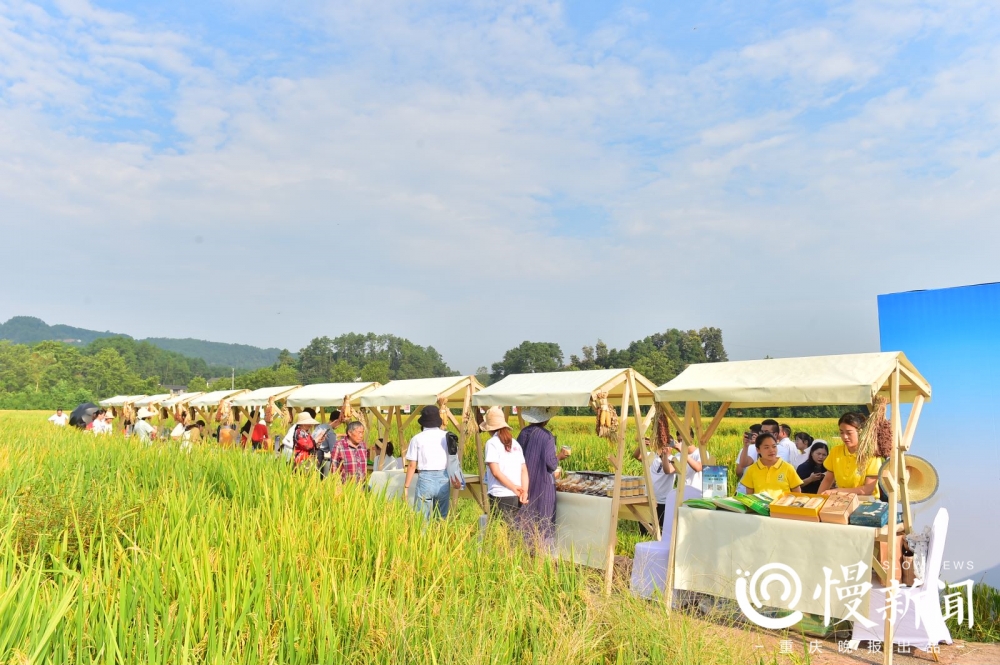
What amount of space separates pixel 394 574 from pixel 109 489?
260cm

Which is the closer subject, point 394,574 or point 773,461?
point 394,574

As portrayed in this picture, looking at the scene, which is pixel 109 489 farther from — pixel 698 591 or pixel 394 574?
pixel 698 591

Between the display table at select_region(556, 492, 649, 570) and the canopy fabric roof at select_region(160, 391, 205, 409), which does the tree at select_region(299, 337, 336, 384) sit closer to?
the canopy fabric roof at select_region(160, 391, 205, 409)

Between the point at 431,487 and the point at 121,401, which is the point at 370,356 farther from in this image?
the point at 431,487

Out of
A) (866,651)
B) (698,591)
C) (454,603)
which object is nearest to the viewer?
(454,603)

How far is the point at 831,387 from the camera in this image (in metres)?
5.41

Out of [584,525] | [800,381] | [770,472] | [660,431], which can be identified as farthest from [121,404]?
[800,381]

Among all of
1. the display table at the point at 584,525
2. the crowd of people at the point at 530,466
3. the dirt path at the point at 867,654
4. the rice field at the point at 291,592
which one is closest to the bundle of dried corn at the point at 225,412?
the crowd of people at the point at 530,466

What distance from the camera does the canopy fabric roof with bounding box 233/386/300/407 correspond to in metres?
16.2

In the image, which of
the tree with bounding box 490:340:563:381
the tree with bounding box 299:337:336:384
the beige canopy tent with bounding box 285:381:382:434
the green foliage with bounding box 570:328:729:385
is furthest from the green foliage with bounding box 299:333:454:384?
the beige canopy tent with bounding box 285:381:382:434

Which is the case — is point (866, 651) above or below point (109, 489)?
below

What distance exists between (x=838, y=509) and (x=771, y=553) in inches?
22.8

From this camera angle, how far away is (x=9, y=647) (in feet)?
9.11

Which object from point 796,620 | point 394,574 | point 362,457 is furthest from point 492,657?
point 362,457
